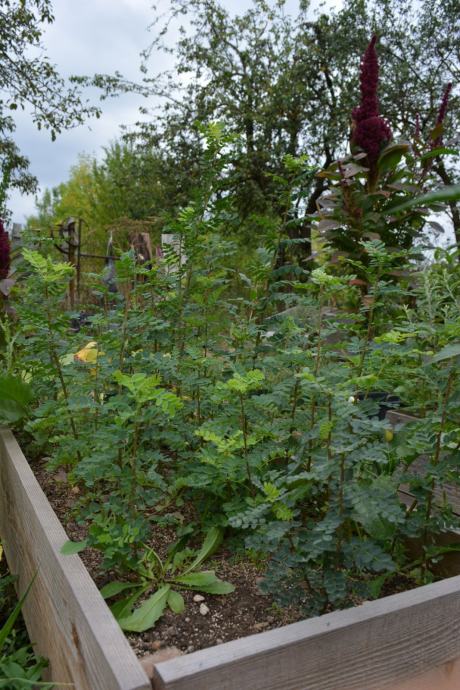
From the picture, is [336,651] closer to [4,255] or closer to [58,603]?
[58,603]

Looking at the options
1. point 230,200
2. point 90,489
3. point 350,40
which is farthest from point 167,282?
point 350,40

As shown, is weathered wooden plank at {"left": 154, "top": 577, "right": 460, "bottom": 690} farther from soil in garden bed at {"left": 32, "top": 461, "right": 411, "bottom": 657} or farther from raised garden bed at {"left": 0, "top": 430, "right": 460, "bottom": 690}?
soil in garden bed at {"left": 32, "top": 461, "right": 411, "bottom": 657}

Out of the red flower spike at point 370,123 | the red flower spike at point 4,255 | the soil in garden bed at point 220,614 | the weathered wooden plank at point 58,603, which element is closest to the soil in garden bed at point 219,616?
the soil in garden bed at point 220,614

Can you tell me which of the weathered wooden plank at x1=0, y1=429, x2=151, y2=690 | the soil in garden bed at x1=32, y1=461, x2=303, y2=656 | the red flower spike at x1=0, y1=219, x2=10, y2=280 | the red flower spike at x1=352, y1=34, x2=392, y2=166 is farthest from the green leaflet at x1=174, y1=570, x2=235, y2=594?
the red flower spike at x1=352, y1=34, x2=392, y2=166

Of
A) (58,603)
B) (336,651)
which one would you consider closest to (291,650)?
(336,651)

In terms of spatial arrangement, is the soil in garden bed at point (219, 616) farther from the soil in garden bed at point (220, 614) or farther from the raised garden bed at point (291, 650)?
the raised garden bed at point (291, 650)

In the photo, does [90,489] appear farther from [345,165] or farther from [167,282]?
[345,165]

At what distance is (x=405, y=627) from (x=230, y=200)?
3.73ft

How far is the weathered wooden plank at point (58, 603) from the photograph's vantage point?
918 millimetres

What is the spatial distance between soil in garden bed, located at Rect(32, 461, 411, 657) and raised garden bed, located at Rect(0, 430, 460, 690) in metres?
0.12

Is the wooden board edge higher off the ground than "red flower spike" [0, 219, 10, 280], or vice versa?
"red flower spike" [0, 219, 10, 280]

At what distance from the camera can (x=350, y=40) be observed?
11875 millimetres

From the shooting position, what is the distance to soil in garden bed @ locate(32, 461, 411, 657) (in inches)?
44.5

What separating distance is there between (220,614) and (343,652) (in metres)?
0.30
